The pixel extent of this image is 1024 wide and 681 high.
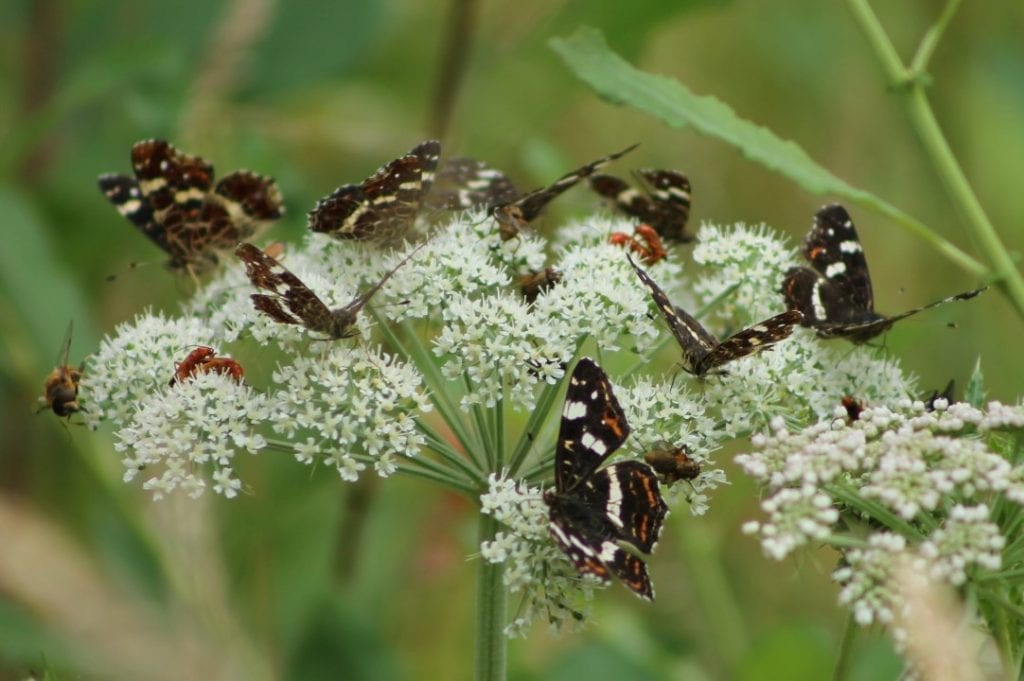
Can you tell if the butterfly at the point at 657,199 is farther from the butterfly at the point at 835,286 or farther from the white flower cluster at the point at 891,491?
the white flower cluster at the point at 891,491

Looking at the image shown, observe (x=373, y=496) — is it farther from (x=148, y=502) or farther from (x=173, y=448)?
(x=173, y=448)

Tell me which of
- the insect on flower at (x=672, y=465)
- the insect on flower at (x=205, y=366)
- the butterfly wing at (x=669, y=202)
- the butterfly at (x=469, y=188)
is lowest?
the insect on flower at (x=672, y=465)

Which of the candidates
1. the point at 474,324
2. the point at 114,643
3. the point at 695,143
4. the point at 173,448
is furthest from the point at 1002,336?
the point at 114,643

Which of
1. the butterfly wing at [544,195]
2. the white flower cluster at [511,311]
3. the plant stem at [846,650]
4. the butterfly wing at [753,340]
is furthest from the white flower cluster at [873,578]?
the butterfly wing at [544,195]

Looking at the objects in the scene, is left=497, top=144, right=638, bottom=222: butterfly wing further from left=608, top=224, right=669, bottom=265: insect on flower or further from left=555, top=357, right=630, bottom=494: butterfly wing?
left=555, top=357, right=630, bottom=494: butterfly wing

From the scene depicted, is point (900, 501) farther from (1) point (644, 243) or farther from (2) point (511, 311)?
(1) point (644, 243)

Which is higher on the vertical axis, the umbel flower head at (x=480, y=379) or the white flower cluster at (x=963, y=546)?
the umbel flower head at (x=480, y=379)

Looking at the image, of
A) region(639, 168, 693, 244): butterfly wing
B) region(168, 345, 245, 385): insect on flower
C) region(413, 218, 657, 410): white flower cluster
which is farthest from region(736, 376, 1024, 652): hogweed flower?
region(168, 345, 245, 385): insect on flower

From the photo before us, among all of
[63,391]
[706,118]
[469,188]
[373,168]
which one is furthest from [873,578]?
[373,168]
